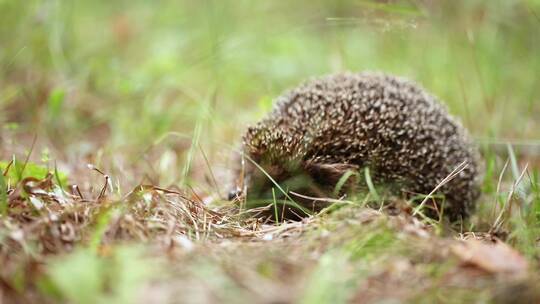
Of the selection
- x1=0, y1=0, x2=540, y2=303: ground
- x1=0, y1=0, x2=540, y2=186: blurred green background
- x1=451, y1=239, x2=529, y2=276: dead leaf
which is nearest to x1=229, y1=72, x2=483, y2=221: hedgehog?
x1=0, y1=0, x2=540, y2=303: ground

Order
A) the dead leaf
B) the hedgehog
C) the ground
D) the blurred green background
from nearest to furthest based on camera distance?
the ground → the dead leaf → the hedgehog → the blurred green background

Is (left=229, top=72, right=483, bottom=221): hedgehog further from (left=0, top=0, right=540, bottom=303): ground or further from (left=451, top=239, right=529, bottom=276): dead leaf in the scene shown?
(left=451, top=239, right=529, bottom=276): dead leaf

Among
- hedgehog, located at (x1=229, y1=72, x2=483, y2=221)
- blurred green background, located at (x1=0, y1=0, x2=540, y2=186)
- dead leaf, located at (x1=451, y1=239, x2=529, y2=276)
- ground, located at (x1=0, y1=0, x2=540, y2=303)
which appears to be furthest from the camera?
blurred green background, located at (x1=0, y1=0, x2=540, y2=186)

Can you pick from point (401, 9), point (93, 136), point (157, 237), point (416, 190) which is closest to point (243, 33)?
point (93, 136)

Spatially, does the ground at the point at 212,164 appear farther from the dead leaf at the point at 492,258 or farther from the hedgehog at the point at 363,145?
the hedgehog at the point at 363,145

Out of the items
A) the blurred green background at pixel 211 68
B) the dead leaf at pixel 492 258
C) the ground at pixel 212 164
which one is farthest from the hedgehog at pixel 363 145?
the dead leaf at pixel 492 258

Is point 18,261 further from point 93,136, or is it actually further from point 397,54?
point 397,54

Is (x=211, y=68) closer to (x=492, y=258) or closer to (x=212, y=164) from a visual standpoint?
(x=212, y=164)
